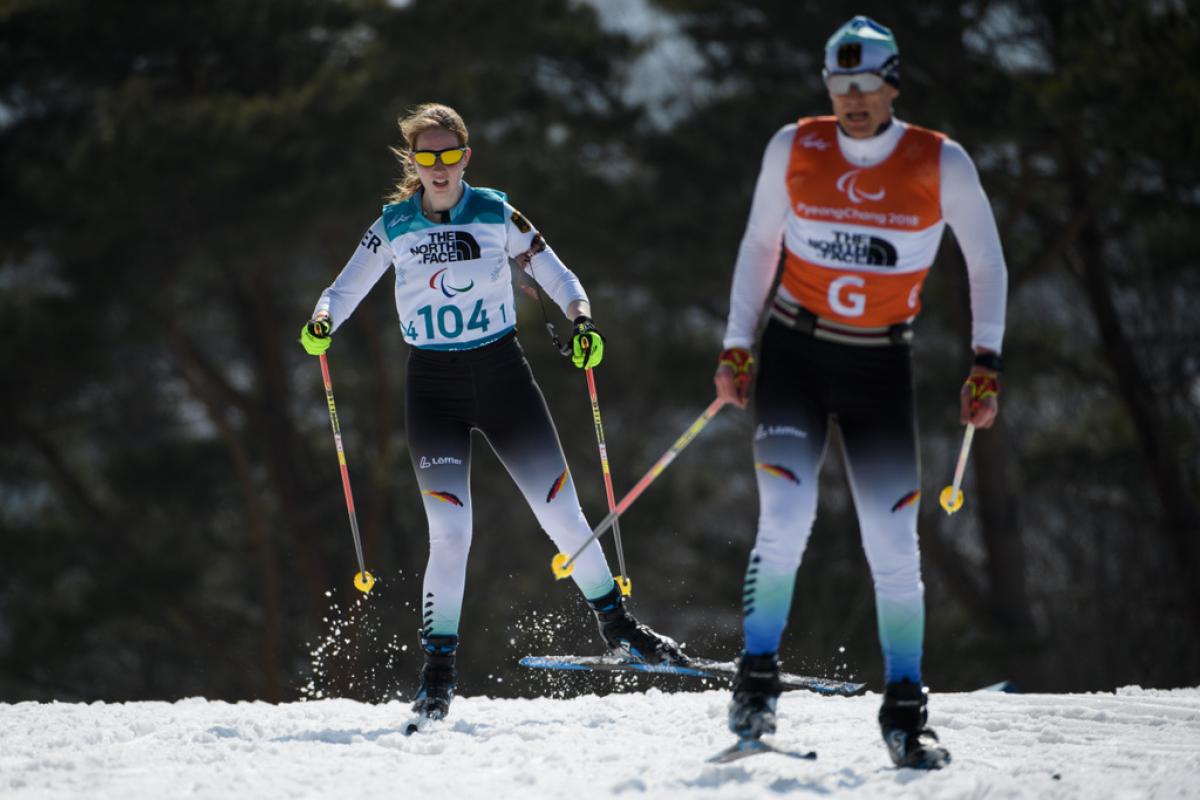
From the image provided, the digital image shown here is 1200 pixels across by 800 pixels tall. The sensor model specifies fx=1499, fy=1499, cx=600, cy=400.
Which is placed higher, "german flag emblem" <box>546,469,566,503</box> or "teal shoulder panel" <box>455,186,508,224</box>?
"teal shoulder panel" <box>455,186,508,224</box>

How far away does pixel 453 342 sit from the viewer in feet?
18.4

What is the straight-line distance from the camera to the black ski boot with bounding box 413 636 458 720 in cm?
562

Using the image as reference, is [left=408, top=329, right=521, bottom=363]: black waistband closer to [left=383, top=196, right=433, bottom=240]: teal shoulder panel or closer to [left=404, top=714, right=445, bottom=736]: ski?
[left=383, top=196, right=433, bottom=240]: teal shoulder panel

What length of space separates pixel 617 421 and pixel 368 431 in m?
4.31

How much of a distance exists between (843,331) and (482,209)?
1707 mm

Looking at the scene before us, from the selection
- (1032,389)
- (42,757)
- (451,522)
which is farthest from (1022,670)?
(42,757)

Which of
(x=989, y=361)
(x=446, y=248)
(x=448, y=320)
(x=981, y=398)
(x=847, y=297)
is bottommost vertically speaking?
(x=981, y=398)

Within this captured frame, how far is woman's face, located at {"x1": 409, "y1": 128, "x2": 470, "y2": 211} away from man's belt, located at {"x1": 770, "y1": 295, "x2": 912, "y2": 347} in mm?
1554

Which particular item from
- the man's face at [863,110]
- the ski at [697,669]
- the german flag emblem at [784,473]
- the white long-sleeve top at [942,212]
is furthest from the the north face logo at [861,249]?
the ski at [697,669]

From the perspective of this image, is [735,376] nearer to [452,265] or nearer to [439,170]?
[452,265]

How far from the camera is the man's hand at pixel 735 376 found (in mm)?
4621

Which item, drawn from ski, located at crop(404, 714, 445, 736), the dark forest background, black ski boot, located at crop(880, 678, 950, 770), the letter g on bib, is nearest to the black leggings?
ski, located at crop(404, 714, 445, 736)

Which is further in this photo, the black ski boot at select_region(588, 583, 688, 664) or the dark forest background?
the dark forest background

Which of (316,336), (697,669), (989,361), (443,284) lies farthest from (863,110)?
(697,669)
